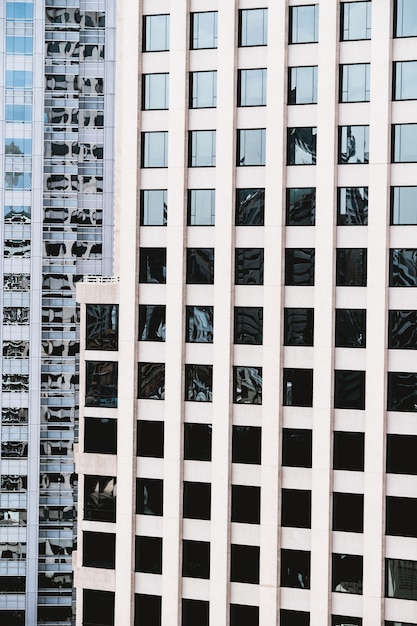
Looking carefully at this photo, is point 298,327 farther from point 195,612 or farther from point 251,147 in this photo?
point 195,612

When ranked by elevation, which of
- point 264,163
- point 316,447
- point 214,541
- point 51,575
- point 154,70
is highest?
point 154,70

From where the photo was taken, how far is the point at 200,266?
42812 millimetres

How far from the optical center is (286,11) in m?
41.6

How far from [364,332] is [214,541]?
11.3m

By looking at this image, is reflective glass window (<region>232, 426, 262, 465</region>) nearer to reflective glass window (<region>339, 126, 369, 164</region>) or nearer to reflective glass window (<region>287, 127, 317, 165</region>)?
reflective glass window (<region>287, 127, 317, 165</region>)

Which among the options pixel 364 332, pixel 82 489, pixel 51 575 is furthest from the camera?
pixel 51 575

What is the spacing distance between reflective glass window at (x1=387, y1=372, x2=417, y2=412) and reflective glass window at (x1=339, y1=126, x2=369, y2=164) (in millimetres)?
9292

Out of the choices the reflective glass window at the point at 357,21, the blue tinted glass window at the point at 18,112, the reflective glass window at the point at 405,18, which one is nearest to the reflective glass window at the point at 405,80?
the reflective glass window at the point at 405,18

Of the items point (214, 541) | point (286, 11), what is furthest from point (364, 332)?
point (286, 11)

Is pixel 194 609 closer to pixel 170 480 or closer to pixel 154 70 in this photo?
pixel 170 480

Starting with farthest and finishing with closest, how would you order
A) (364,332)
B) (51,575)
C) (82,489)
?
1. (51,575)
2. (82,489)
3. (364,332)

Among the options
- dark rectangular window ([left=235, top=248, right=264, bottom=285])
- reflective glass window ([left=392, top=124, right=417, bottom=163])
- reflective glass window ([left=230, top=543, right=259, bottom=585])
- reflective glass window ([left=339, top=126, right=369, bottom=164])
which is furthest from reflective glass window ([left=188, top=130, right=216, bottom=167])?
reflective glass window ([left=230, top=543, right=259, bottom=585])

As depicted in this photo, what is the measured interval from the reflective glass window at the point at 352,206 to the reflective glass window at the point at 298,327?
4189 mm

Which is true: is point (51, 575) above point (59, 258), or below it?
below
